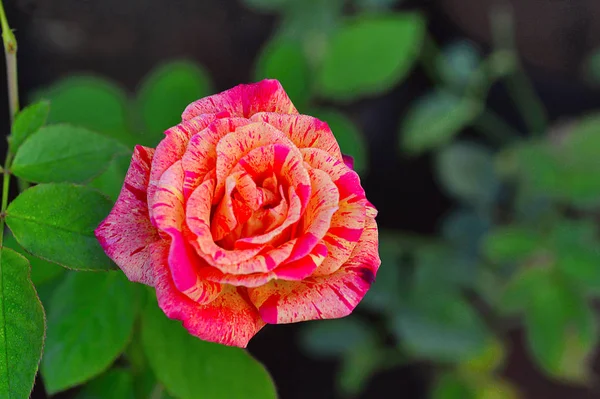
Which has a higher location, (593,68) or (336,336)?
(593,68)

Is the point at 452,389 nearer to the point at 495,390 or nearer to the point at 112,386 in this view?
the point at 495,390

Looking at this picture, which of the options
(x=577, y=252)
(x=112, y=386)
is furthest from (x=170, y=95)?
(x=577, y=252)

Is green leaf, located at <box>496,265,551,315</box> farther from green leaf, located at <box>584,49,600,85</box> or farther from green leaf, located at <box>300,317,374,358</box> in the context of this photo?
green leaf, located at <box>584,49,600,85</box>

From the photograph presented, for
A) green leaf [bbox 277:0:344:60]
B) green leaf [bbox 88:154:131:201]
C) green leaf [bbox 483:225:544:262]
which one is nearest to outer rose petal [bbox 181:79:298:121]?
green leaf [bbox 88:154:131:201]

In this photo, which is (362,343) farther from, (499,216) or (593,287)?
(593,287)

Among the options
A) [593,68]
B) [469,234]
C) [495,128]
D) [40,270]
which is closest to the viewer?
[40,270]

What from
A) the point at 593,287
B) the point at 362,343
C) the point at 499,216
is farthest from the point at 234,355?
the point at 499,216
